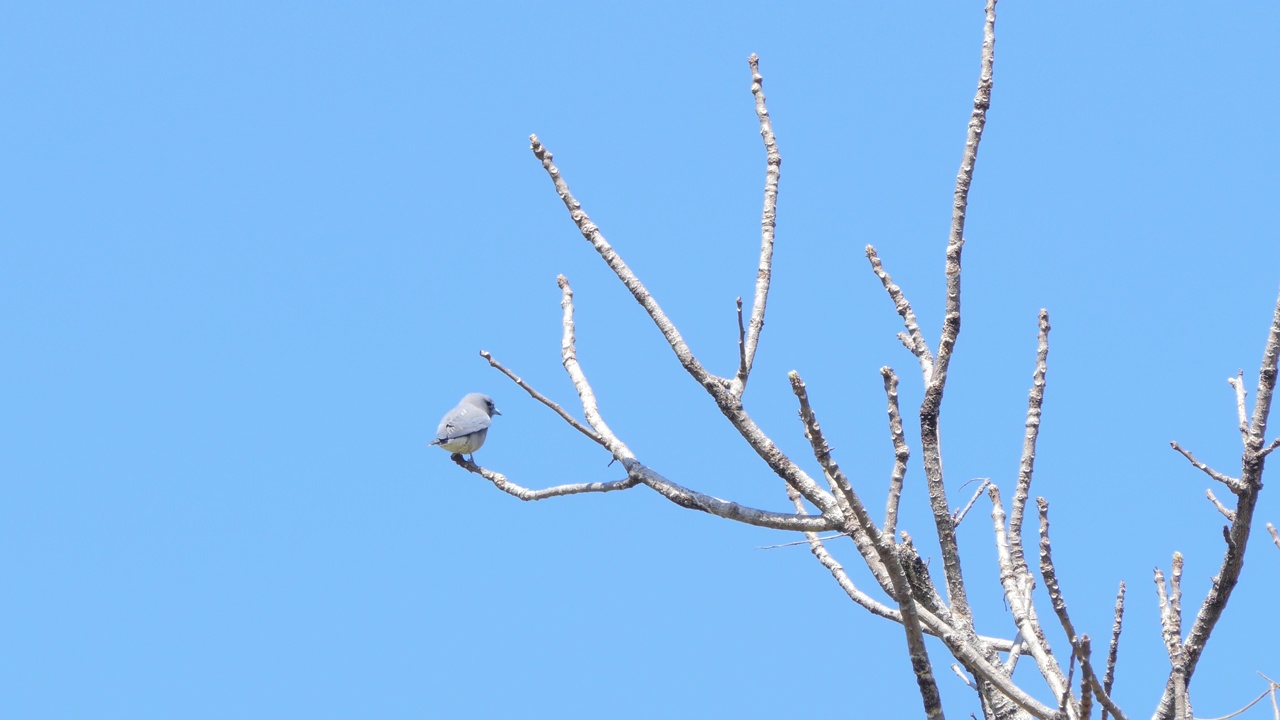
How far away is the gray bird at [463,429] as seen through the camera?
493 inches

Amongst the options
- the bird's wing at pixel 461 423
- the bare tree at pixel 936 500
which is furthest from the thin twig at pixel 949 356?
the bird's wing at pixel 461 423

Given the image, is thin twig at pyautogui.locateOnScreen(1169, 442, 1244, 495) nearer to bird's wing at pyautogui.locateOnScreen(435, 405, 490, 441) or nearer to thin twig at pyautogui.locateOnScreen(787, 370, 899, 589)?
thin twig at pyautogui.locateOnScreen(787, 370, 899, 589)

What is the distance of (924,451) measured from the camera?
414 cm

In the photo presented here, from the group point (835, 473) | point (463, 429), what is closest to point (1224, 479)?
point (835, 473)

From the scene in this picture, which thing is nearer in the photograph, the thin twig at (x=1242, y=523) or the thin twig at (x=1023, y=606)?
the thin twig at (x=1242, y=523)

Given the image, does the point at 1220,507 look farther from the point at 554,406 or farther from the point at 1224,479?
the point at 554,406

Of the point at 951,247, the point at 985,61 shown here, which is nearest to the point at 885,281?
the point at 951,247

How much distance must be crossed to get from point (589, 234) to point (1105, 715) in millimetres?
2265

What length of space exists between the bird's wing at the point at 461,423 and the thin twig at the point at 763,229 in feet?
28.0

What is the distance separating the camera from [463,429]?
12.7 m

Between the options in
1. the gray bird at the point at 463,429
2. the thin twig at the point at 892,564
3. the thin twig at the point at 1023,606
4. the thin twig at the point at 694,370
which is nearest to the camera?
the thin twig at the point at 892,564

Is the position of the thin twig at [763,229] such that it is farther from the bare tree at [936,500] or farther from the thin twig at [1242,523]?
the thin twig at [1242,523]

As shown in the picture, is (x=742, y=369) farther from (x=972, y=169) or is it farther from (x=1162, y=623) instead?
(x=1162, y=623)

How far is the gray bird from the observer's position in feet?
41.1
